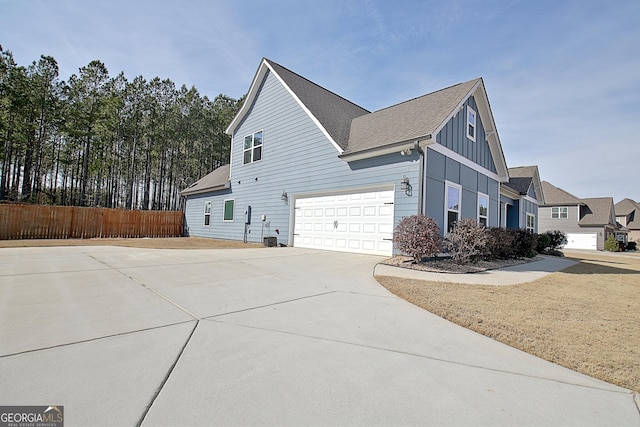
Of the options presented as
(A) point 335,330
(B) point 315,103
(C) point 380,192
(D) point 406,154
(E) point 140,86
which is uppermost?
(E) point 140,86

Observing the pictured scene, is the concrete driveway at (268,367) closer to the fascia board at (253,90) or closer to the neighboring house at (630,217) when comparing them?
the fascia board at (253,90)

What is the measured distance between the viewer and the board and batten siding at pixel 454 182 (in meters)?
8.83

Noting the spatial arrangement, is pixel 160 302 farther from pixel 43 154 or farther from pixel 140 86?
pixel 43 154

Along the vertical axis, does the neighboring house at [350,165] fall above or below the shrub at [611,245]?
above

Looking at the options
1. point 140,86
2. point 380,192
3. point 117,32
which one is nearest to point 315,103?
point 380,192

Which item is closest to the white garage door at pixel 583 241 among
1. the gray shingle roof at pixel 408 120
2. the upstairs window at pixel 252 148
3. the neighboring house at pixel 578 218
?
the neighboring house at pixel 578 218

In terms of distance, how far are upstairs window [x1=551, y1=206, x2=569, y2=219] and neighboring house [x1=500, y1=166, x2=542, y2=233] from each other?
17.7m

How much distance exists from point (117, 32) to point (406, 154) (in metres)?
9.38

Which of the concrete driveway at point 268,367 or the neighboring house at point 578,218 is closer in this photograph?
the concrete driveway at point 268,367

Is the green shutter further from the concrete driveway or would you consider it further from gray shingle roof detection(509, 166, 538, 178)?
gray shingle roof detection(509, 166, 538, 178)

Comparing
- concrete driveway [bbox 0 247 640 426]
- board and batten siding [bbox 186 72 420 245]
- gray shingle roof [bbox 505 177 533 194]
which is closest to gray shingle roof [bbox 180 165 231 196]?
board and batten siding [bbox 186 72 420 245]

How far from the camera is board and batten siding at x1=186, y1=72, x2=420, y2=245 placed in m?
9.12

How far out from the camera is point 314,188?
37.1ft

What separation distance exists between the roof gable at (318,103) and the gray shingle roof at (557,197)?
99.8 feet
